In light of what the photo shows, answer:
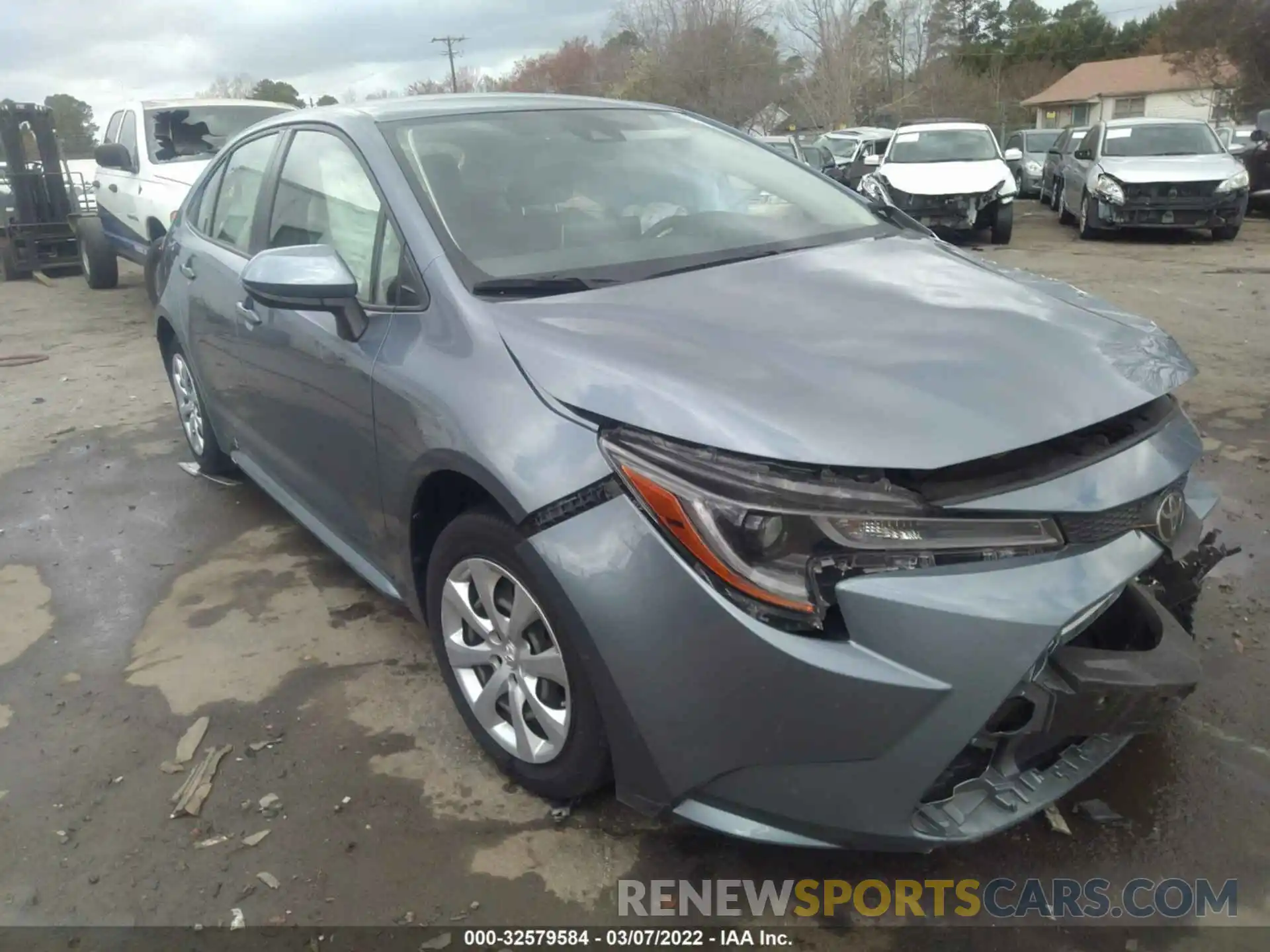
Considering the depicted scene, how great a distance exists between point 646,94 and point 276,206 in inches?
1950

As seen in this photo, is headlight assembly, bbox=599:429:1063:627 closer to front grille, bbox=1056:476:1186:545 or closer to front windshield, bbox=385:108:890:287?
front grille, bbox=1056:476:1186:545

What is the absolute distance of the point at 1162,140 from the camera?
1321cm

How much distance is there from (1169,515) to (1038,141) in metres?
23.4

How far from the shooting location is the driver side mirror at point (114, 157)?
8656 mm

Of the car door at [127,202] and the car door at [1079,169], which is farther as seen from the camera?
the car door at [1079,169]

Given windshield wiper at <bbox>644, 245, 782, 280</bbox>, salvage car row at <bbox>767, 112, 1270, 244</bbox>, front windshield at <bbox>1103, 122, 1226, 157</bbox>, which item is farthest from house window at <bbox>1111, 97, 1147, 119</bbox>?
windshield wiper at <bbox>644, 245, 782, 280</bbox>

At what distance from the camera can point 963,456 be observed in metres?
1.85

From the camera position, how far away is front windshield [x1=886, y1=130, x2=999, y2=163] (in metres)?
13.7

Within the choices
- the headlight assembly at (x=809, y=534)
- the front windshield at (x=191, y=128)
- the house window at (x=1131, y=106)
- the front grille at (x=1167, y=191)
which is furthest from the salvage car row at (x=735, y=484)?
the house window at (x=1131, y=106)

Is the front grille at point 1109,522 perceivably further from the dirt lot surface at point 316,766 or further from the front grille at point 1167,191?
the front grille at point 1167,191

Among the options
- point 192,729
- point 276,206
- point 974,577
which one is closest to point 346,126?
point 276,206

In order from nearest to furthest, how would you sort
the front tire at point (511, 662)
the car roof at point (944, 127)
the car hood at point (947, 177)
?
1. the front tire at point (511, 662)
2. the car hood at point (947, 177)
3. the car roof at point (944, 127)

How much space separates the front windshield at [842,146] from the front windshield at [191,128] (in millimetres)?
14748

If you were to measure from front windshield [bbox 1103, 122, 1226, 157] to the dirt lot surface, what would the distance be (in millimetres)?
9882
